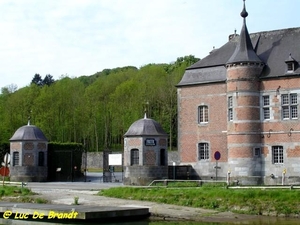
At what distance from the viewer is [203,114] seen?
34938 millimetres

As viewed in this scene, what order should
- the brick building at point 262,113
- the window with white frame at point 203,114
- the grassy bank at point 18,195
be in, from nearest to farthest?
the grassy bank at point 18,195 < the brick building at point 262,113 < the window with white frame at point 203,114

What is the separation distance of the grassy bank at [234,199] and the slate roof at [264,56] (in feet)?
40.4

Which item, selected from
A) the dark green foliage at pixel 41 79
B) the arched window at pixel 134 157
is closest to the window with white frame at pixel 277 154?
the arched window at pixel 134 157

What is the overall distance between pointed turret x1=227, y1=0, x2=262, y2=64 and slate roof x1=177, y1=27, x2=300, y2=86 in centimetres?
111

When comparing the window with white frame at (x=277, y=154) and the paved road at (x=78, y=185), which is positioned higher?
the window with white frame at (x=277, y=154)

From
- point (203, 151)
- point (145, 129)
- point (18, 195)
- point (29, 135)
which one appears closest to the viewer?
point (18, 195)

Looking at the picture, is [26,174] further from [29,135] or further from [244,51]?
[244,51]

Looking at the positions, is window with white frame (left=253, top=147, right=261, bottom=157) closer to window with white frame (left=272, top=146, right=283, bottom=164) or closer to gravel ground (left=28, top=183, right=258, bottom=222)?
window with white frame (left=272, top=146, right=283, bottom=164)

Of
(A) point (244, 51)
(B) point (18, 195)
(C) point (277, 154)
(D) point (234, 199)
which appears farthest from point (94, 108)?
(D) point (234, 199)

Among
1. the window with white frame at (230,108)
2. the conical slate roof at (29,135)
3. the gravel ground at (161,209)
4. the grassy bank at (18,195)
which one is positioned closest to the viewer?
Answer: the gravel ground at (161,209)

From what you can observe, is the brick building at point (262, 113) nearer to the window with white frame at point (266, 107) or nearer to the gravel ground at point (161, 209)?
the window with white frame at point (266, 107)

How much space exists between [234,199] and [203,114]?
14718 mm

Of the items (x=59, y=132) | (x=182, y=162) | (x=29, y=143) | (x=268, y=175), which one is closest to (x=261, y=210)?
(x=268, y=175)

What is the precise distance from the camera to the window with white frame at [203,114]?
3484cm
